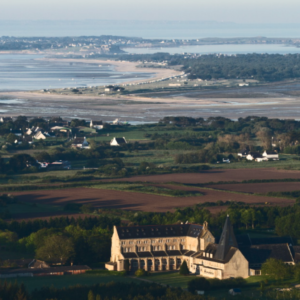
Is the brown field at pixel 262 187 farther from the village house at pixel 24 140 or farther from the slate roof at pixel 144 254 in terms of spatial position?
the village house at pixel 24 140

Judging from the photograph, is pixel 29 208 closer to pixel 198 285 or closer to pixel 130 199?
pixel 130 199

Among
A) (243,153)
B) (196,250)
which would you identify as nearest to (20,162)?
(243,153)

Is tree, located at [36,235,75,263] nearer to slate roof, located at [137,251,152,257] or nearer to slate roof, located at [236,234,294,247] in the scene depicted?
slate roof, located at [137,251,152,257]

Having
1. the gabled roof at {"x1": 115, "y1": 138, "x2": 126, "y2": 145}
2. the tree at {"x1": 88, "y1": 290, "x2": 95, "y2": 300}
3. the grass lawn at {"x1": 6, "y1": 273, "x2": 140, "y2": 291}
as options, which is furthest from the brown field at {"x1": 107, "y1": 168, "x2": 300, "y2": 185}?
the tree at {"x1": 88, "y1": 290, "x2": 95, "y2": 300}

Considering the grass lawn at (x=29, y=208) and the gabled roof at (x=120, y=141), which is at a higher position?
the grass lawn at (x=29, y=208)

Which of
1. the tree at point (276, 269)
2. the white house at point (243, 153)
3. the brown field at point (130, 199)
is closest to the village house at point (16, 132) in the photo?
the white house at point (243, 153)

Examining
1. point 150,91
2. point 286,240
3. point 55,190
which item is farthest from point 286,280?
point 150,91
